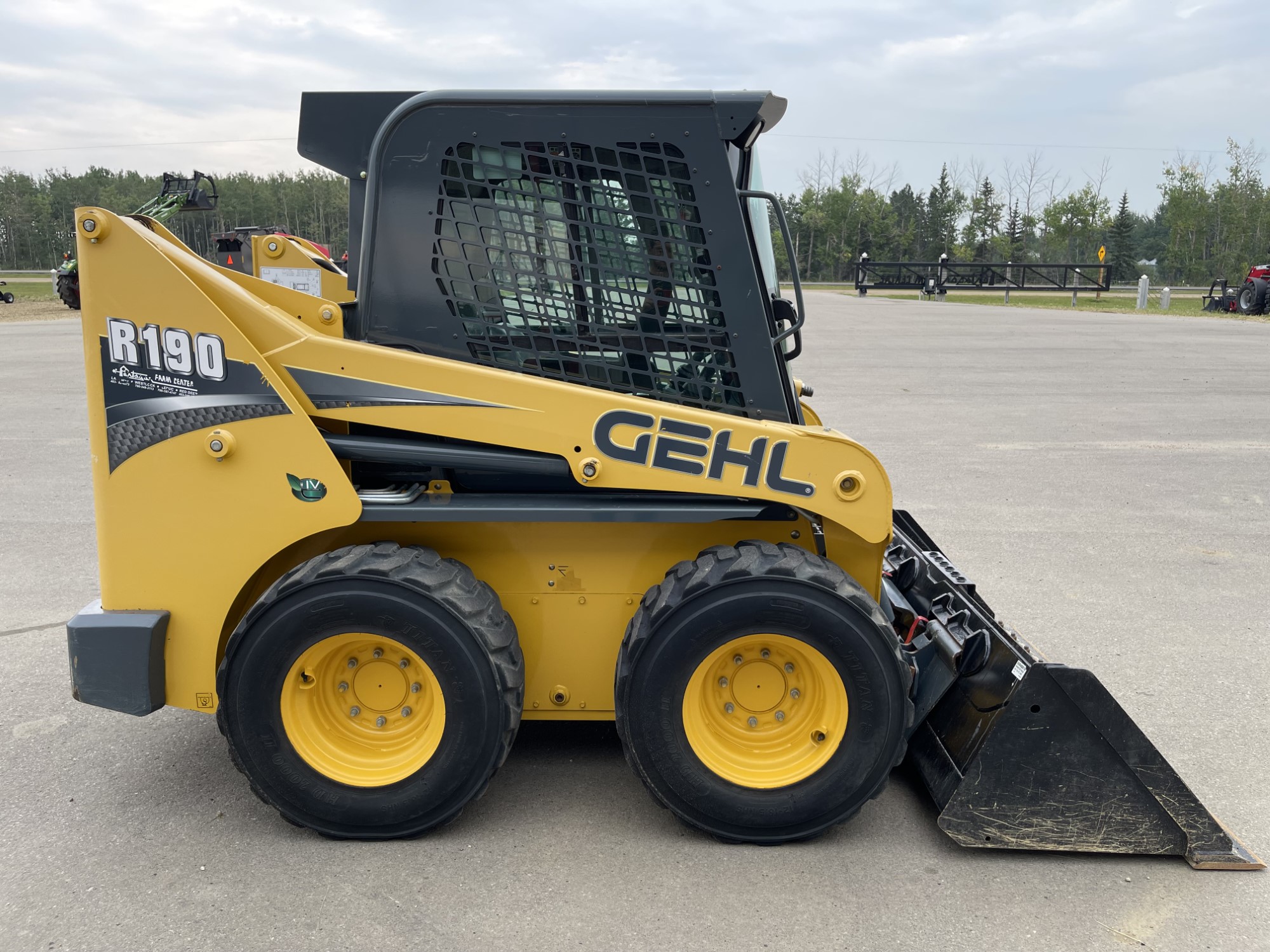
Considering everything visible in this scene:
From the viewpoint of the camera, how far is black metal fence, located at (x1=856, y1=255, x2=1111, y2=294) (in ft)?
127

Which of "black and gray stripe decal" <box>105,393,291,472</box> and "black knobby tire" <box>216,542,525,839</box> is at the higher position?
"black and gray stripe decal" <box>105,393,291,472</box>

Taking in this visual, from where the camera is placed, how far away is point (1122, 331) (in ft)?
75.7

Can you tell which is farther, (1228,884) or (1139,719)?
(1139,719)

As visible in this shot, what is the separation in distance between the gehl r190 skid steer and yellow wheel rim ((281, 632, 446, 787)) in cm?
1

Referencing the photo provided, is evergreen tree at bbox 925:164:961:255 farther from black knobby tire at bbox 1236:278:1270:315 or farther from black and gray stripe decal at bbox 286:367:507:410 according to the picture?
black and gray stripe decal at bbox 286:367:507:410

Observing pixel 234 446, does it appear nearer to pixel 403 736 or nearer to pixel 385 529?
pixel 385 529

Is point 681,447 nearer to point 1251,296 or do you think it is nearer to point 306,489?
point 306,489

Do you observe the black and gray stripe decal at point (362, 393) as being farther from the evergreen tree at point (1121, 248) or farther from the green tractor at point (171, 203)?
the evergreen tree at point (1121, 248)

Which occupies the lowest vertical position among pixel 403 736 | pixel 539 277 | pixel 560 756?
pixel 560 756

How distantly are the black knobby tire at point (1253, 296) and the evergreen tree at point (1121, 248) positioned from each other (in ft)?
134

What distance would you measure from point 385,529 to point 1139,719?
3.25 m

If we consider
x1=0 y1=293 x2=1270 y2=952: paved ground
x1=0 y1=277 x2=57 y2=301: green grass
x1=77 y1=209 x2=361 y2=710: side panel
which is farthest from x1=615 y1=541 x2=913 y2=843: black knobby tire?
x1=0 y1=277 x2=57 y2=301: green grass

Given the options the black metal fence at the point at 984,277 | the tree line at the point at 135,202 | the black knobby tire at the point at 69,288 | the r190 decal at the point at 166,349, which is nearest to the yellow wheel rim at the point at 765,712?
the r190 decal at the point at 166,349

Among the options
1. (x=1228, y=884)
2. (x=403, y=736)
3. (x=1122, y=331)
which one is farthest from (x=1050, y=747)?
(x=1122, y=331)
